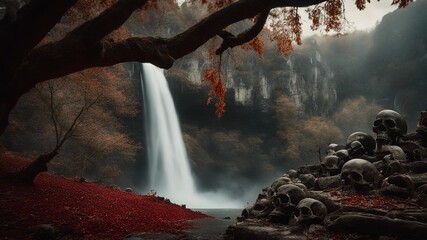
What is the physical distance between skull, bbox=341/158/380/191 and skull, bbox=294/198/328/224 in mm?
2690

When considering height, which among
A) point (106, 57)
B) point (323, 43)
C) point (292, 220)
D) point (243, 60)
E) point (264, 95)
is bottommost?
point (292, 220)

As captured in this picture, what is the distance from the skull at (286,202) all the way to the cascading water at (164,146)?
31.9 meters

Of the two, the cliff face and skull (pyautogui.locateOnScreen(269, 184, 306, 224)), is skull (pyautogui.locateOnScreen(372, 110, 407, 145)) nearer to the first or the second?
skull (pyautogui.locateOnScreen(269, 184, 306, 224))

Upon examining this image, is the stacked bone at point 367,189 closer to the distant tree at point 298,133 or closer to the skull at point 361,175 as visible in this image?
the skull at point 361,175

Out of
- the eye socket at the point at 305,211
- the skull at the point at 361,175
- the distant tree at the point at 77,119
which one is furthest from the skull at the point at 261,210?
the distant tree at the point at 77,119

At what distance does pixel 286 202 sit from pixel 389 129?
25.4 ft

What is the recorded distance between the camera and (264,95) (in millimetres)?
48875

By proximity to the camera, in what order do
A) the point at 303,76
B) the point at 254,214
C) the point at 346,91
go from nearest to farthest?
the point at 254,214 → the point at 303,76 → the point at 346,91

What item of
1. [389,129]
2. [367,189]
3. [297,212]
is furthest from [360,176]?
[389,129]

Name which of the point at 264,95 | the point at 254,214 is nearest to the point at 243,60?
the point at 264,95

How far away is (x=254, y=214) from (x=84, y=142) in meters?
18.7

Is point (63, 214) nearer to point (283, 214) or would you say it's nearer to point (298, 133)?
point (283, 214)

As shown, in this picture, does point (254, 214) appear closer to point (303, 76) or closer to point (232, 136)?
point (232, 136)

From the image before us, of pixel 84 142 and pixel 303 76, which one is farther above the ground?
pixel 303 76
